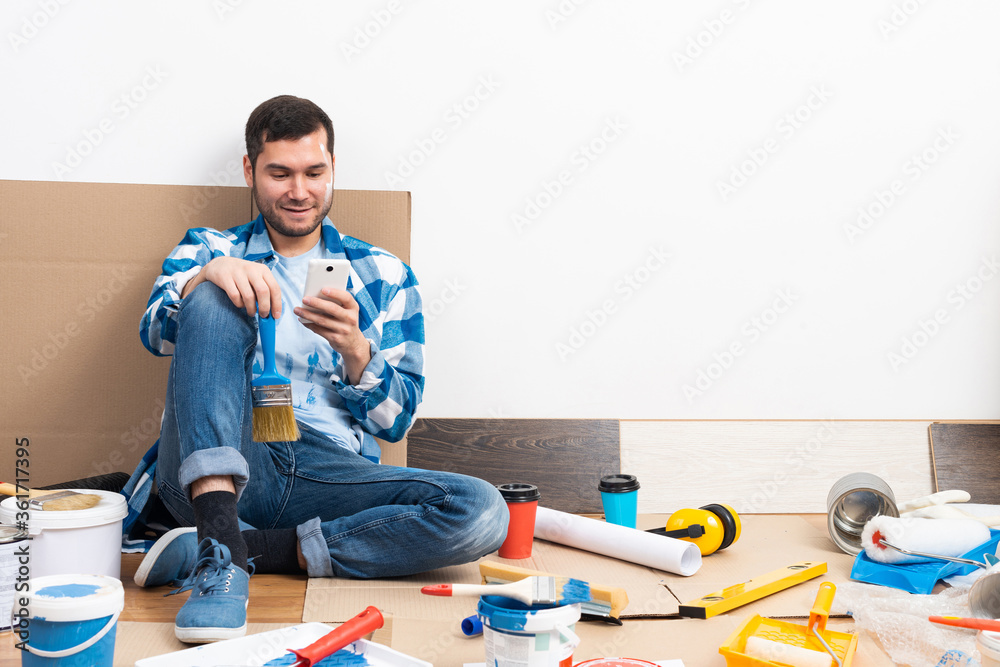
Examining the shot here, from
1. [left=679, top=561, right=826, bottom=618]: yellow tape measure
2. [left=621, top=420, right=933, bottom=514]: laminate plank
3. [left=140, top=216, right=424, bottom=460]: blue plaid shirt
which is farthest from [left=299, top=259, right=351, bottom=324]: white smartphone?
[left=621, top=420, right=933, bottom=514]: laminate plank

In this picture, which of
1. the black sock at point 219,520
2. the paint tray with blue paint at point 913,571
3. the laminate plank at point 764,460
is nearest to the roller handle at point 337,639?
the black sock at point 219,520

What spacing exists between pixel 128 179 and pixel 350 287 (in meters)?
0.69

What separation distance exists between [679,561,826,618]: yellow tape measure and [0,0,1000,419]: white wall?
0.65m

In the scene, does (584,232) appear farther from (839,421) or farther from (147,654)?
(147,654)

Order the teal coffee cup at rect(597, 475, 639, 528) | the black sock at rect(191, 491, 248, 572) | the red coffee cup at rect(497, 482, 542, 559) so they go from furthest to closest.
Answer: the teal coffee cup at rect(597, 475, 639, 528), the red coffee cup at rect(497, 482, 542, 559), the black sock at rect(191, 491, 248, 572)

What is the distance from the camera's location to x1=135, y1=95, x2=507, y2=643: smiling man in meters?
1.22

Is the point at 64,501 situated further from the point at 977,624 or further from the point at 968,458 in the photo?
the point at 968,458

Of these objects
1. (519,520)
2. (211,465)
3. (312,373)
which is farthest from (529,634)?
(312,373)

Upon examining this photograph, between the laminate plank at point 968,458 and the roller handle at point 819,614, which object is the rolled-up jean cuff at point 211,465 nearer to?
the roller handle at point 819,614

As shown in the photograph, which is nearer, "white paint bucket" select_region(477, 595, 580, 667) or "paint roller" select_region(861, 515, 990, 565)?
"white paint bucket" select_region(477, 595, 580, 667)

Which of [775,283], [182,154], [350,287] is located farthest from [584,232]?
[182,154]

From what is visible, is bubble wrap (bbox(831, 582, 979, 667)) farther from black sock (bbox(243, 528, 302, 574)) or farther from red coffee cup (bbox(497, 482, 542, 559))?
black sock (bbox(243, 528, 302, 574))

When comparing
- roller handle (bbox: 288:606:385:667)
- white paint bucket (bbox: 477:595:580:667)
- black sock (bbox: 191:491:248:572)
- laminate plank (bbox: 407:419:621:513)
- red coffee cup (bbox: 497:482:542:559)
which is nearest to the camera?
white paint bucket (bbox: 477:595:580:667)

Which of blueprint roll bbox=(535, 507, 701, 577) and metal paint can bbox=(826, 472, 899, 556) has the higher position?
metal paint can bbox=(826, 472, 899, 556)
